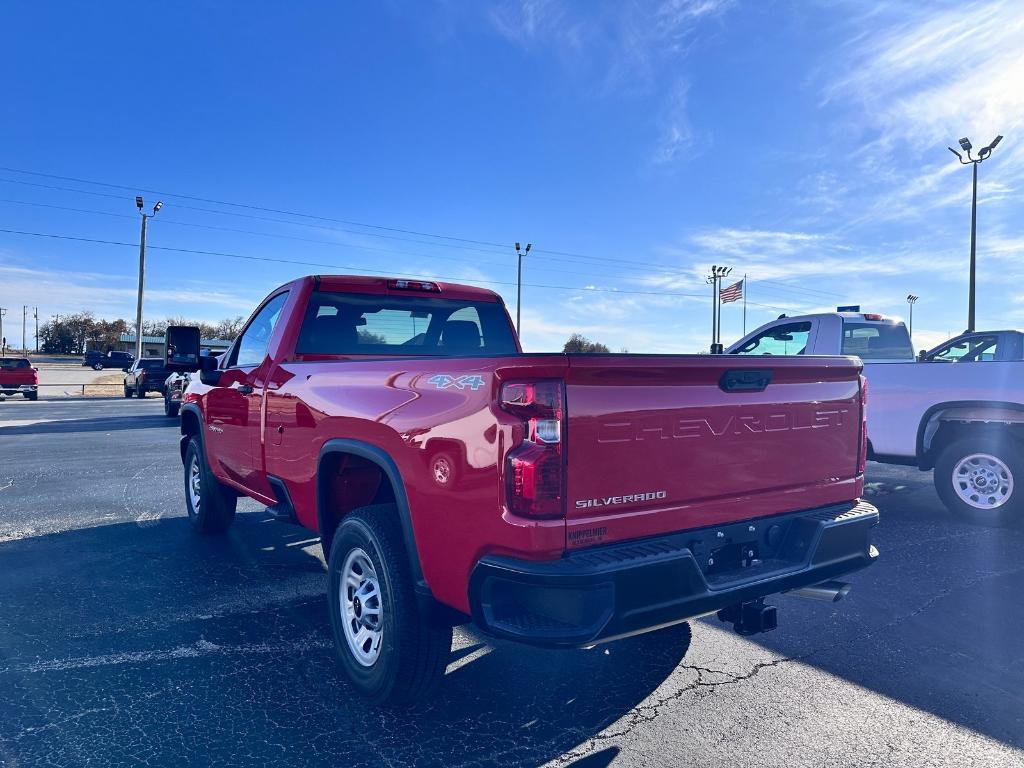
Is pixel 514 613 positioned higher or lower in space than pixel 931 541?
higher

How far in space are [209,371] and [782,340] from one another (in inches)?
263

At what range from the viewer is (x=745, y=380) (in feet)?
9.48

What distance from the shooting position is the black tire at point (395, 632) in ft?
9.34

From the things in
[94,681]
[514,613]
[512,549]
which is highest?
[512,549]

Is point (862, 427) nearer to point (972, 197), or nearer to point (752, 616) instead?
point (752, 616)

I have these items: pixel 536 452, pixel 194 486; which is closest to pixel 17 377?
pixel 194 486

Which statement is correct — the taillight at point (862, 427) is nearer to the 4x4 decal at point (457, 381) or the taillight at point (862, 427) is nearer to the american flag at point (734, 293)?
the 4x4 decal at point (457, 381)

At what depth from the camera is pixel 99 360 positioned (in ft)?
242

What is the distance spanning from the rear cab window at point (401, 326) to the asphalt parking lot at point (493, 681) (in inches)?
65.6

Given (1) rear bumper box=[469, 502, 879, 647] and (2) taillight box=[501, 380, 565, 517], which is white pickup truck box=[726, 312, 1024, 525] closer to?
(1) rear bumper box=[469, 502, 879, 647]

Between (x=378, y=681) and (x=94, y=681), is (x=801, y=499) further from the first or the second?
(x=94, y=681)

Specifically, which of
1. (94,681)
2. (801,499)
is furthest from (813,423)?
(94,681)

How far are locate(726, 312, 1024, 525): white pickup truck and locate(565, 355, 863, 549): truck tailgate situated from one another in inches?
158

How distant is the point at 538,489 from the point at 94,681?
2482 millimetres
